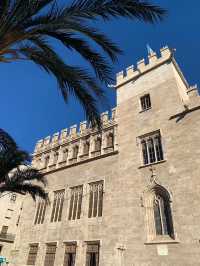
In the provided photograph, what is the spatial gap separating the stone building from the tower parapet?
0.10 meters

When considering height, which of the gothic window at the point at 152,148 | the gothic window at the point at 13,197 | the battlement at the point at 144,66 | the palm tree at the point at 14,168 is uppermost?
the battlement at the point at 144,66

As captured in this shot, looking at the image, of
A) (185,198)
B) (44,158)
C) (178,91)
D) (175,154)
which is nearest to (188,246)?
(185,198)

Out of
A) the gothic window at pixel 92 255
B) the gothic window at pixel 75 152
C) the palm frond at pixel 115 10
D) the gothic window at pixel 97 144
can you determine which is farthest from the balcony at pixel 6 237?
the palm frond at pixel 115 10

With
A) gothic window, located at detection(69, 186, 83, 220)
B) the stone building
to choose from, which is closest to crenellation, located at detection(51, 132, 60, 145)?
the stone building

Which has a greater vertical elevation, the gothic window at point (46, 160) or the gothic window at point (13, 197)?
the gothic window at point (46, 160)

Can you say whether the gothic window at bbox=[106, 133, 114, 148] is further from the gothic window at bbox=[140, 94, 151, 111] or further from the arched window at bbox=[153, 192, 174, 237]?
the arched window at bbox=[153, 192, 174, 237]

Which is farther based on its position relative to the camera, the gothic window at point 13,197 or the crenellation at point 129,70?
the gothic window at point 13,197

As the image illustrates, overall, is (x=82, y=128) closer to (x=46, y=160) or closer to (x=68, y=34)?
(x=46, y=160)

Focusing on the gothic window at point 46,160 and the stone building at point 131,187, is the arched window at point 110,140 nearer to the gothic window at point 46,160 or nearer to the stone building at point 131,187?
the stone building at point 131,187

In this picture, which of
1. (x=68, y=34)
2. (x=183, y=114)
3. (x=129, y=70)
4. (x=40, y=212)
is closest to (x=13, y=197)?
(x=40, y=212)

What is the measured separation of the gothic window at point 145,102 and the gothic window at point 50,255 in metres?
12.8

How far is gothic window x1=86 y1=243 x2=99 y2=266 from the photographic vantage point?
1477cm

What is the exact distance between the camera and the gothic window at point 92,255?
48.5ft

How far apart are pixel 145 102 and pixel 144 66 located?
347 cm
